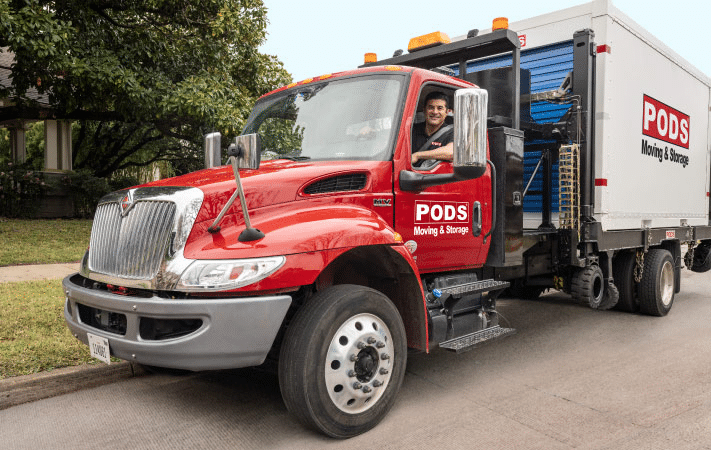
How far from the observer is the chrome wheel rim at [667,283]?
24.5 ft

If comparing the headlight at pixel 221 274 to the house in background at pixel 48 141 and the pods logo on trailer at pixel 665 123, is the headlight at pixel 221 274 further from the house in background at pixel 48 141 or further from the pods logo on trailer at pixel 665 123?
Result: the house in background at pixel 48 141

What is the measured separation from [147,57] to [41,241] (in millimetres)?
4589

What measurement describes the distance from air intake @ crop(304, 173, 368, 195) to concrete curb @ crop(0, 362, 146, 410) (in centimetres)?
232

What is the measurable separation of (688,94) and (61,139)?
62.3ft

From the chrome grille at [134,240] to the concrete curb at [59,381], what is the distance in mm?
1176

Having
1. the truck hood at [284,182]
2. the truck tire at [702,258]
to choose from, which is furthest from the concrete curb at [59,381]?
the truck tire at [702,258]

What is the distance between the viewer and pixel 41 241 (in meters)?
11.6

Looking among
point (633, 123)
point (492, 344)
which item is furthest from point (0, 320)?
point (633, 123)

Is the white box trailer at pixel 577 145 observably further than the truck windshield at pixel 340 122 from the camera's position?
Yes

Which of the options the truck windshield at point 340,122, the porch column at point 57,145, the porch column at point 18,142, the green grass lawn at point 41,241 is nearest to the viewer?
the truck windshield at point 340,122

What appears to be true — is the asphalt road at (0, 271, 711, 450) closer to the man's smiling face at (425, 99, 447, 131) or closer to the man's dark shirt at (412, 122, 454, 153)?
the man's dark shirt at (412, 122, 454, 153)

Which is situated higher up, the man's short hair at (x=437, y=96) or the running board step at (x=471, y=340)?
the man's short hair at (x=437, y=96)

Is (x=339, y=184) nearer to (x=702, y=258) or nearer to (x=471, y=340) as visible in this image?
(x=471, y=340)

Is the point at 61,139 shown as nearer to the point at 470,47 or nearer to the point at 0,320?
the point at 0,320
